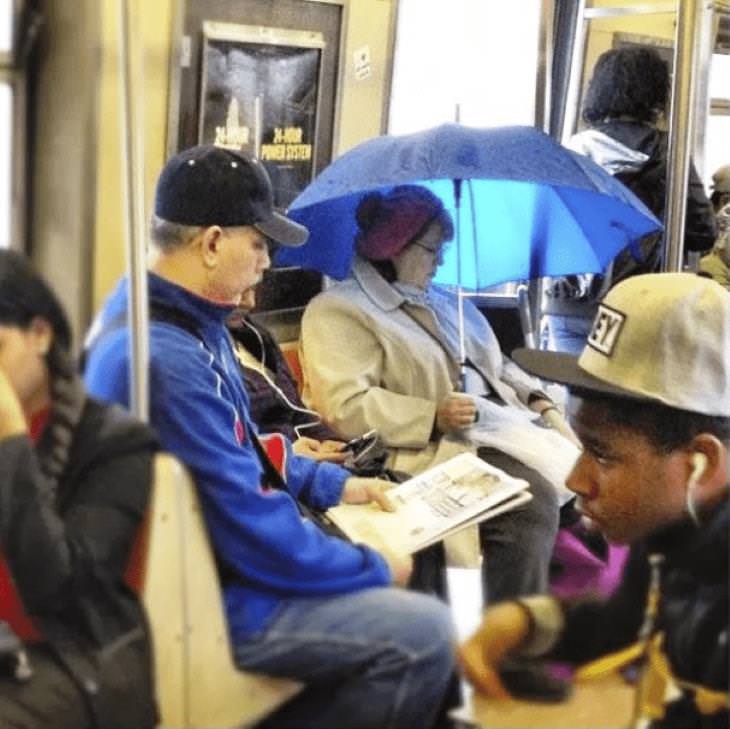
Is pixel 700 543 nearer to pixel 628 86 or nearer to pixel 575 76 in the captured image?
pixel 628 86

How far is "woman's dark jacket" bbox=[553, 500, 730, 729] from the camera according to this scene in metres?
0.87

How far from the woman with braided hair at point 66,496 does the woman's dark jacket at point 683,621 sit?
0.29m

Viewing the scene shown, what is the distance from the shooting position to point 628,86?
6.01ft

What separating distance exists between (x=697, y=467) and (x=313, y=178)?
753 mm

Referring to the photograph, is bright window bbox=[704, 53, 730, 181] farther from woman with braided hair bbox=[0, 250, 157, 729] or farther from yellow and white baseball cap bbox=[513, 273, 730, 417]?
woman with braided hair bbox=[0, 250, 157, 729]

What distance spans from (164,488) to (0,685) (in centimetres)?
28

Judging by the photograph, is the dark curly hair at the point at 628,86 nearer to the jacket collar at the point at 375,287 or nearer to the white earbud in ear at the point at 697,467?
the jacket collar at the point at 375,287

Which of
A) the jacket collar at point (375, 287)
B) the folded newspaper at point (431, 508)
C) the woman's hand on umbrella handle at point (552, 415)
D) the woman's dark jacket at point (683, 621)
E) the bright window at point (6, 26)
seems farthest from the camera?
the jacket collar at point (375, 287)

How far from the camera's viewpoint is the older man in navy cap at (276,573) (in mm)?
879

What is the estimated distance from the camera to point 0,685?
100 cm

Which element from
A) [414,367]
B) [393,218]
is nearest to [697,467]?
[414,367]

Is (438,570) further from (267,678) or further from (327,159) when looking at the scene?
(327,159)

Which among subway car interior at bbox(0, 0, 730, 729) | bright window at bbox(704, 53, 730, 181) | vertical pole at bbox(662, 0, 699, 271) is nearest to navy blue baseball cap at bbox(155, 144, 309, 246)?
subway car interior at bbox(0, 0, 730, 729)

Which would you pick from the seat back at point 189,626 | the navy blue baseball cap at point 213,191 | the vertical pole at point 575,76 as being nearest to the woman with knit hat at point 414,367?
the vertical pole at point 575,76
